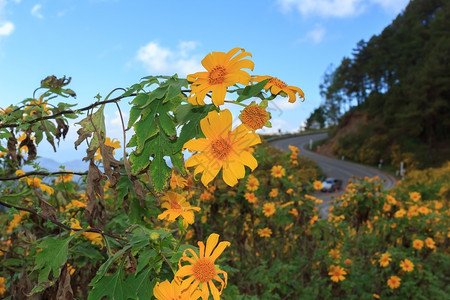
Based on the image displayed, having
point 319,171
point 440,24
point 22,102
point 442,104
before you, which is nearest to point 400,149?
point 442,104

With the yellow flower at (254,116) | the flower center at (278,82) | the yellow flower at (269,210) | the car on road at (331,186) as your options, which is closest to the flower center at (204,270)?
the yellow flower at (254,116)

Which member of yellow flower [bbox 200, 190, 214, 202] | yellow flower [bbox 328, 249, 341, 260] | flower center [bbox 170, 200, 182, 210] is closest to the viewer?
flower center [bbox 170, 200, 182, 210]

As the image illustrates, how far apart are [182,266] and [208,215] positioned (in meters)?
3.30

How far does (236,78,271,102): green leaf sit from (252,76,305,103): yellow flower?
70 millimetres

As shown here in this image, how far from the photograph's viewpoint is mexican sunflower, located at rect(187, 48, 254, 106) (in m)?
0.79

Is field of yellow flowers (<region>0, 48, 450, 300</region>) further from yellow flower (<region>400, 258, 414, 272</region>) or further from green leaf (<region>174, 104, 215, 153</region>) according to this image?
A: yellow flower (<region>400, 258, 414, 272</region>)

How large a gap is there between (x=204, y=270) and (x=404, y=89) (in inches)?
1224

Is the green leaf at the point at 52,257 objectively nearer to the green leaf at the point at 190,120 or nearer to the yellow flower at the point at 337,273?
the green leaf at the point at 190,120

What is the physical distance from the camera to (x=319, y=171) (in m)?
26.5

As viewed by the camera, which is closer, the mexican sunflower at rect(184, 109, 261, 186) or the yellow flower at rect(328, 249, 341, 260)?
the mexican sunflower at rect(184, 109, 261, 186)

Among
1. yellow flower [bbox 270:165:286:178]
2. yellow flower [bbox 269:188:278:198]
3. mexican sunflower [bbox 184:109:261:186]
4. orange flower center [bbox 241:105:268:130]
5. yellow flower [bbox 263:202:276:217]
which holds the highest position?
yellow flower [bbox 270:165:286:178]

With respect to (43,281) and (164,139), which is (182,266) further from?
(43,281)

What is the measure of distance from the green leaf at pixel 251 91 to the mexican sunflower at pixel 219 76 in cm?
2

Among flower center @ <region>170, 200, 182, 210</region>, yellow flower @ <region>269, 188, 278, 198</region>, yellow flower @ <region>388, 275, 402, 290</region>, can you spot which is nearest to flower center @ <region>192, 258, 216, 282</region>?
flower center @ <region>170, 200, 182, 210</region>
